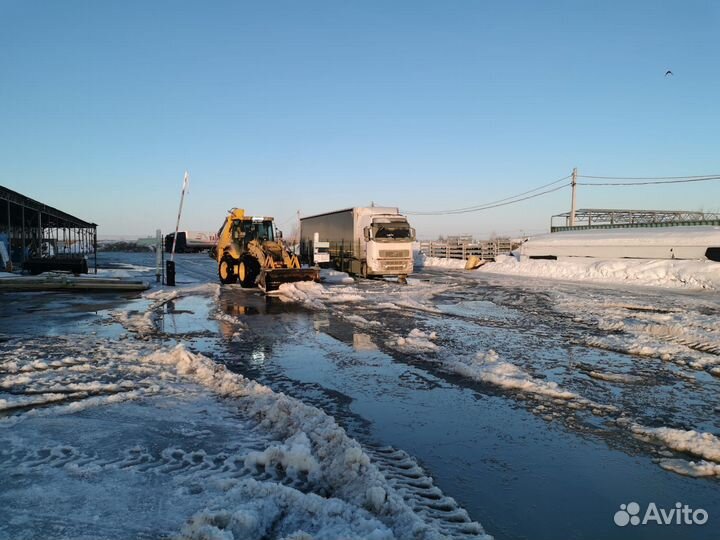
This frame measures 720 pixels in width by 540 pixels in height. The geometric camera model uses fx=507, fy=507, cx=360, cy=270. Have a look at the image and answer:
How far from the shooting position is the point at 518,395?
6.61 metres

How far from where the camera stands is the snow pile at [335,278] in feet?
80.8

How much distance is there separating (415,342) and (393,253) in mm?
14848

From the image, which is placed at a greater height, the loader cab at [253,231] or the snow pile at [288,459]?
the loader cab at [253,231]

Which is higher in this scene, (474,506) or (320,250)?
(320,250)

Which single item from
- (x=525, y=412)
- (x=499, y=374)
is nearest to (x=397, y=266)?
(x=499, y=374)

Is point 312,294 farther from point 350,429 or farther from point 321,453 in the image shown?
point 321,453

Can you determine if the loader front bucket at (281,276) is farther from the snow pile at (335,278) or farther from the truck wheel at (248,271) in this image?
the snow pile at (335,278)

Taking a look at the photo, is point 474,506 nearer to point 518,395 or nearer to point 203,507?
point 203,507

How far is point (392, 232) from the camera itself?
24.7 meters

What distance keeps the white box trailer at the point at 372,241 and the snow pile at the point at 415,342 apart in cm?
1359

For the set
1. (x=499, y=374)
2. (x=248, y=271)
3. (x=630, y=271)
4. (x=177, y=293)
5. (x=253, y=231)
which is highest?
(x=253, y=231)

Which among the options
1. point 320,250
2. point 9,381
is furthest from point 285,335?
point 320,250

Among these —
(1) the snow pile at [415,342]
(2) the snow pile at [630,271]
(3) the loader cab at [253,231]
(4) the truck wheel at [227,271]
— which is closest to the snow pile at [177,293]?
(4) the truck wheel at [227,271]

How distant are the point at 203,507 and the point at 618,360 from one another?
7312mm
